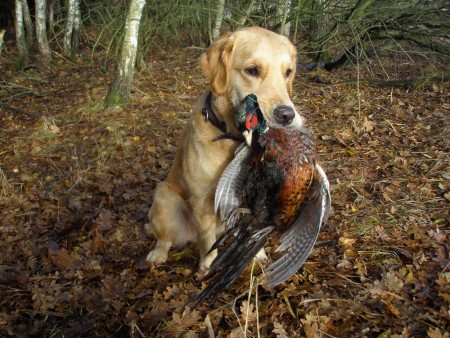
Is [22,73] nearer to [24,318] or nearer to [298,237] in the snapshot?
[24,318]

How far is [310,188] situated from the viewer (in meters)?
2.27

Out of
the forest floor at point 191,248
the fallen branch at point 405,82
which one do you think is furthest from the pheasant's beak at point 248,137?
the fallen branch at point 405,82

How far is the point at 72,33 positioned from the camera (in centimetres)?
1331

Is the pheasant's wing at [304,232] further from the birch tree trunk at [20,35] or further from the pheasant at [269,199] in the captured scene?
the birch tree trunk at [20,35]

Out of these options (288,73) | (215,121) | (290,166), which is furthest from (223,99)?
(290,166)

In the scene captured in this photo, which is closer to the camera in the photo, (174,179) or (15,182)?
(174,179)

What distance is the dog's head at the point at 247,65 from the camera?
111 inches

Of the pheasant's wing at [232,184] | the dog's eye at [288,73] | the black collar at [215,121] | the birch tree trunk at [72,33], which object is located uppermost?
the dog's eye at [288,73]

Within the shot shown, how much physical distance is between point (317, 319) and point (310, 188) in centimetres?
81

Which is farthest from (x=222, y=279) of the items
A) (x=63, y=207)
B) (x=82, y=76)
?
(x=82, y=76)

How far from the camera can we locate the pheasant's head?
2.42 meters

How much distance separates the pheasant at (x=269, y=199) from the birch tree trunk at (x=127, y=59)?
18.2ft

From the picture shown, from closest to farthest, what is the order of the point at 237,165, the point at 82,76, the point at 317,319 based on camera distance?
the point at 317,319
the point at 237,165
the point at 82,76

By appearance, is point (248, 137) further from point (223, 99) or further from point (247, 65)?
point (247, 65)
